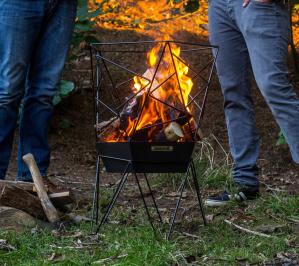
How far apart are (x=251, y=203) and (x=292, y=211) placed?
334 mm

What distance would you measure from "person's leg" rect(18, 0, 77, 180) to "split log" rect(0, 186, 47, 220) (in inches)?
19.1

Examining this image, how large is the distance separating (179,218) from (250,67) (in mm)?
1122

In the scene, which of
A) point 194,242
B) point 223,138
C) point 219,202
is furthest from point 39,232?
point 223,138

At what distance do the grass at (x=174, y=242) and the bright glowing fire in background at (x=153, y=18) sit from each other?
395 centimetres

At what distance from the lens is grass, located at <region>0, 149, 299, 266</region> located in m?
3.19

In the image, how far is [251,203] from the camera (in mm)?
4375

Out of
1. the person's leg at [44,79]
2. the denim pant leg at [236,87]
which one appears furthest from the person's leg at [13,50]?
the denim pant leg at [236,87]

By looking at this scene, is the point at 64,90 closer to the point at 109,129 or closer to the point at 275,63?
the point at 109,129

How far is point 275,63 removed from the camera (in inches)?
154

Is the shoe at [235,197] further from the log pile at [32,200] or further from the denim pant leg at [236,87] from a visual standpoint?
the log pile at [32,200]

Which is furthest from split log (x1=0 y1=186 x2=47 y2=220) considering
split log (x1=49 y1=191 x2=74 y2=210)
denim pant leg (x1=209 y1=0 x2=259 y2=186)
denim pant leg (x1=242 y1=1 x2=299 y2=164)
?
denim pant leg (x1=242 y1=1 x2=299 y2=164)

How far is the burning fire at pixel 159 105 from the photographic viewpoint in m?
3.64

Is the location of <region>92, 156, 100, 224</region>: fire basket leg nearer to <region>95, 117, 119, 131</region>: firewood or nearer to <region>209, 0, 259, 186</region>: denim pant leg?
<region>95, 117, 119, 131</region>: firewood

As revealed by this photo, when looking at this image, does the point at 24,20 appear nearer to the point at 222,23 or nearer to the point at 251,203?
the point at 222,23
